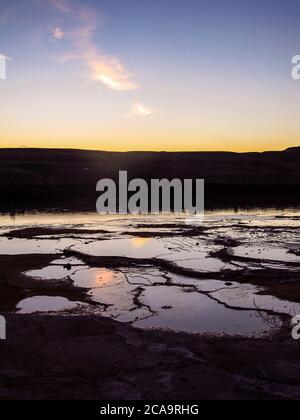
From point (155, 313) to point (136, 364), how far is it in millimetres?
2439

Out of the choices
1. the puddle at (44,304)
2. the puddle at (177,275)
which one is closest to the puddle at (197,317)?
the puddle at (177,275)

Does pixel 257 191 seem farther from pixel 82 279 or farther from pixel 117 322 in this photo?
pixel 117 322

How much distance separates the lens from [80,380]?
5621mm

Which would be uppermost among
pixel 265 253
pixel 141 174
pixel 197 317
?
pixel 141 174

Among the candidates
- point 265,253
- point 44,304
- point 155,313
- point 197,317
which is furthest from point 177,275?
point 265,253

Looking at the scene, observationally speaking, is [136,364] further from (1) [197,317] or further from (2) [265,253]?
(2) [265,253]

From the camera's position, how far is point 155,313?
27.8 feet

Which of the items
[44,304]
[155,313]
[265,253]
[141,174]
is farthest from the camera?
[141,174]

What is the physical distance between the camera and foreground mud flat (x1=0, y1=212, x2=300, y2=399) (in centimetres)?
563

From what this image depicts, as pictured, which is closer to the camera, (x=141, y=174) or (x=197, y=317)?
(x=197, y=317)

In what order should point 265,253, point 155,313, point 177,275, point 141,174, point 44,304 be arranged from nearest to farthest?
1. point 155,313
2. point 44,304
3. point 177,275
4. point 265,253
5. point 141,174

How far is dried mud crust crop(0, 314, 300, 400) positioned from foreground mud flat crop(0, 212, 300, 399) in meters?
0.01

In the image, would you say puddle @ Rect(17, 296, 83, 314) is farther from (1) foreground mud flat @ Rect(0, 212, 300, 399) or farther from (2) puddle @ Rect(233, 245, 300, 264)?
(2) puddle @ Rect(233, 245, 300, 264)
